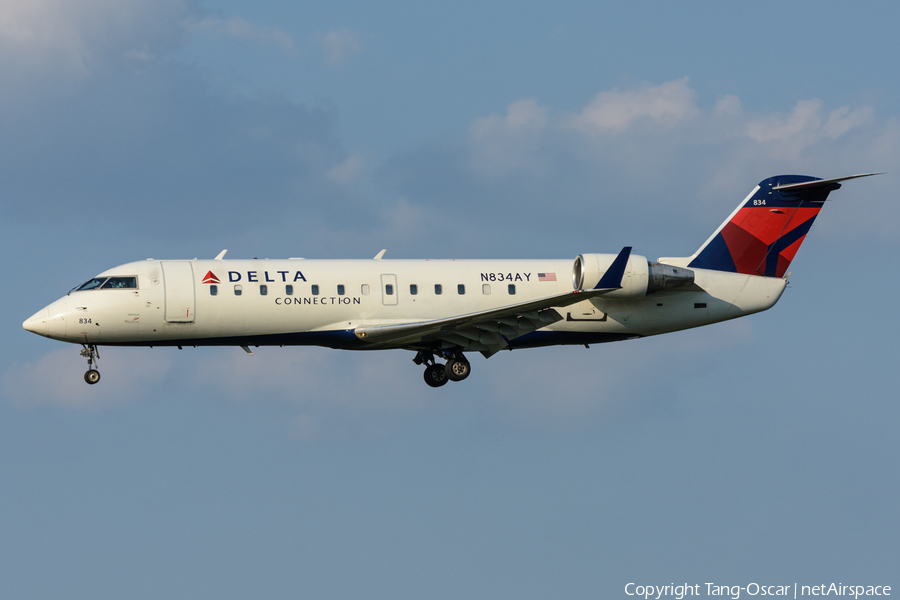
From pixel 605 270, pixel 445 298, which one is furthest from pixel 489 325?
pixel 605 270

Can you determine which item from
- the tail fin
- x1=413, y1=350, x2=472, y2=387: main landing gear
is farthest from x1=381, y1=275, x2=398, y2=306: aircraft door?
the tail fin

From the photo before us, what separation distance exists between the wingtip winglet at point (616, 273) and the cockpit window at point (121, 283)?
14328mm

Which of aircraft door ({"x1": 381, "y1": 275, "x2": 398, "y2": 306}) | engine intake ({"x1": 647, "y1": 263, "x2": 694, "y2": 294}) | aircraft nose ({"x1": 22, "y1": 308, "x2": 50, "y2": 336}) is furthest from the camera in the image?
engine intake ({"x1": 647, "y1": 263, "x2": 694, "y2": 294})

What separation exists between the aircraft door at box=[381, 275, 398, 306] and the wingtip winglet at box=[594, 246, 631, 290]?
21.2 ft

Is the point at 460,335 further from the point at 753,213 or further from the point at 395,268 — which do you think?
the point at 753,213

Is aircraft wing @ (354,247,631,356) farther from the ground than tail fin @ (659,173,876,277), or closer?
closer

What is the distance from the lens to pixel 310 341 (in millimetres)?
36000

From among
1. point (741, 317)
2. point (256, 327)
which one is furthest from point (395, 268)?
point (741, 317)

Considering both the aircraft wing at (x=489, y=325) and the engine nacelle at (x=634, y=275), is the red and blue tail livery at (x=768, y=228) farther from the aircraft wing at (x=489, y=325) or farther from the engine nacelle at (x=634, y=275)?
the aircraft wing at (x=489, y=325)

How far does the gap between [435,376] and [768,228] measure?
1267cm

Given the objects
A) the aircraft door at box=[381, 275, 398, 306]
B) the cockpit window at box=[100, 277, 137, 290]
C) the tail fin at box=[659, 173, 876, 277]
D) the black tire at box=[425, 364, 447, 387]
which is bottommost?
the black tire at box=[425, 364, 447, 387]

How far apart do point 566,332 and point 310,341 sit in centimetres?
847

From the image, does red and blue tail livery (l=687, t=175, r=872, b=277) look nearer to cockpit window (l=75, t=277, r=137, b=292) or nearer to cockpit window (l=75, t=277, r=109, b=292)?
cockpit window (l=75, t=277, r=137, b=292)

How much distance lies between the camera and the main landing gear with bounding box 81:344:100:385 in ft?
116
